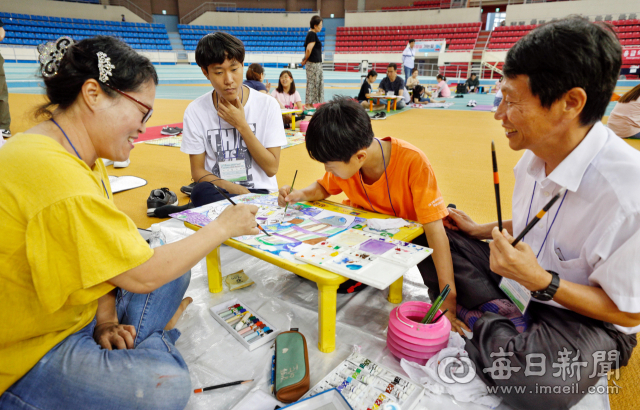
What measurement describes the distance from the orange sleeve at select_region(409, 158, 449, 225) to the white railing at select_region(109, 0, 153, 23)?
72.1ft

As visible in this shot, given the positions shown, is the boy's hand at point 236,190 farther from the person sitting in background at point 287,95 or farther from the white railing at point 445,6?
the white railing at point 445,6

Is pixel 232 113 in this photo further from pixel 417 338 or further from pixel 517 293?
pixel 517 293

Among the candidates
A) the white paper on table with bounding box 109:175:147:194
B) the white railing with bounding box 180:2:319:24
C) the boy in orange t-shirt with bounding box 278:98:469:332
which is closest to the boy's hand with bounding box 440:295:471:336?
the boy in orange t-shirt with bounding box 278:98:469:332

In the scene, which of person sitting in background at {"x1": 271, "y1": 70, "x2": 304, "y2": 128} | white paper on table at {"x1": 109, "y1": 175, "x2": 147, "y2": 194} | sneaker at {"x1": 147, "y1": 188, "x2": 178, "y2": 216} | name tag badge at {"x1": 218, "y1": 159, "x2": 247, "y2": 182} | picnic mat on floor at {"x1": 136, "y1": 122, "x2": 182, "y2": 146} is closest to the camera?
name tag badge at {"x1": 218, "y1": 159, "x2": 247, "y2": 182}

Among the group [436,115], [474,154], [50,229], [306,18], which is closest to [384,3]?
[306,18]

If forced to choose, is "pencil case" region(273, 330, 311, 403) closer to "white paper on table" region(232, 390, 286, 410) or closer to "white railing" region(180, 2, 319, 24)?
"white paper on table" region(232, 390, 286, 410)

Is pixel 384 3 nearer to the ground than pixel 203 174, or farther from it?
farther from it

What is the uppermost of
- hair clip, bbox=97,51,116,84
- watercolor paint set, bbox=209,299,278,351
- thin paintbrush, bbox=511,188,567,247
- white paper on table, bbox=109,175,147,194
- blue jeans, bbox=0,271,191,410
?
hair clip, bbox=97,51,116,84

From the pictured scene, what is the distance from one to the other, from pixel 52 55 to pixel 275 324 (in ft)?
3.73

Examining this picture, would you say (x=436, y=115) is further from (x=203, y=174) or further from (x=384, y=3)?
(x=384, y=3)

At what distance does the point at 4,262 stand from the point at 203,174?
1.33 metres

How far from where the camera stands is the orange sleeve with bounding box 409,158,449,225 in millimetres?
1370

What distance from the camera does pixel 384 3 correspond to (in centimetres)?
1934

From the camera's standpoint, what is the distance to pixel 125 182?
3.20 metres
